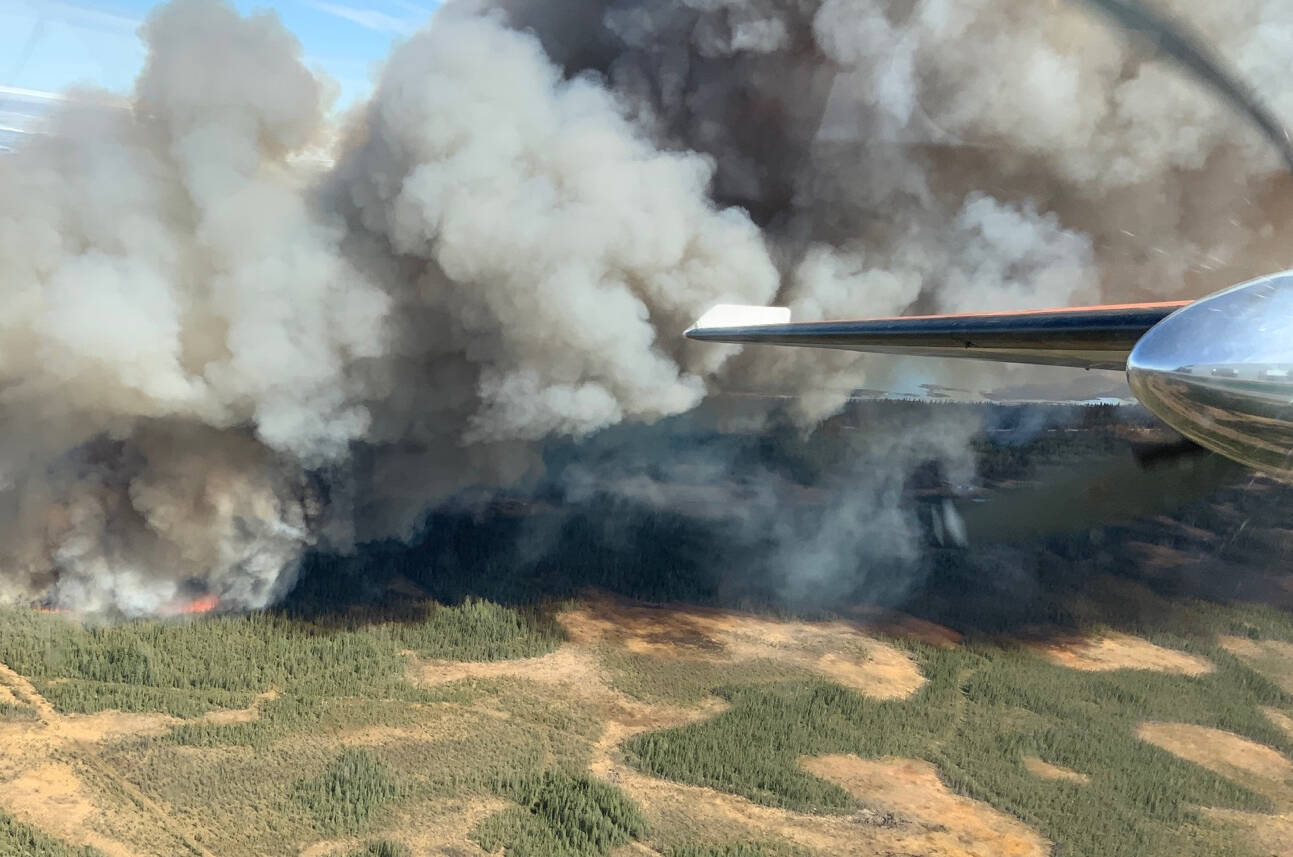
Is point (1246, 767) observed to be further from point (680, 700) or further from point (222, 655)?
point (222, 655)

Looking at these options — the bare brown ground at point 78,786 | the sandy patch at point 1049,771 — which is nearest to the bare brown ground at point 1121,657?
the sandy patch at point 1049,771

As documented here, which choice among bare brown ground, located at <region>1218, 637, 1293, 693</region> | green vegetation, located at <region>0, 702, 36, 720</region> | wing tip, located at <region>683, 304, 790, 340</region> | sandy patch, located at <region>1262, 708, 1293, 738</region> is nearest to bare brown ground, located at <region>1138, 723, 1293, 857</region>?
sandy patch, located at <region>1262, 708, 1293, 738</region>

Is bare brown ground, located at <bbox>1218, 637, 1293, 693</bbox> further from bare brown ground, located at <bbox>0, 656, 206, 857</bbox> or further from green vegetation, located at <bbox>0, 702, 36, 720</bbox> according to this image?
green vegetation, located at <bbox>0, 702, 36, 720</bbox>

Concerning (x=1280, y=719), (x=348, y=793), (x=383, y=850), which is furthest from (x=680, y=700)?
(x=1280, y=719)

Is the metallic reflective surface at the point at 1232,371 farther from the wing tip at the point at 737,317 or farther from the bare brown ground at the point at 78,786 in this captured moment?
the bare brown ground at the point at 78,786

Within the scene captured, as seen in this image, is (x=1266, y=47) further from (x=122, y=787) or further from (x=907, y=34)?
(x=122, y=787)

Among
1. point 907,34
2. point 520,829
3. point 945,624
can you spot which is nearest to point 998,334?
point 520,829

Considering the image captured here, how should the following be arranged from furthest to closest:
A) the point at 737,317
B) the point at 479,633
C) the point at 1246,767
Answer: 1. the point at 479,633
2. the point at 1246,767
3. the point at 737,317
